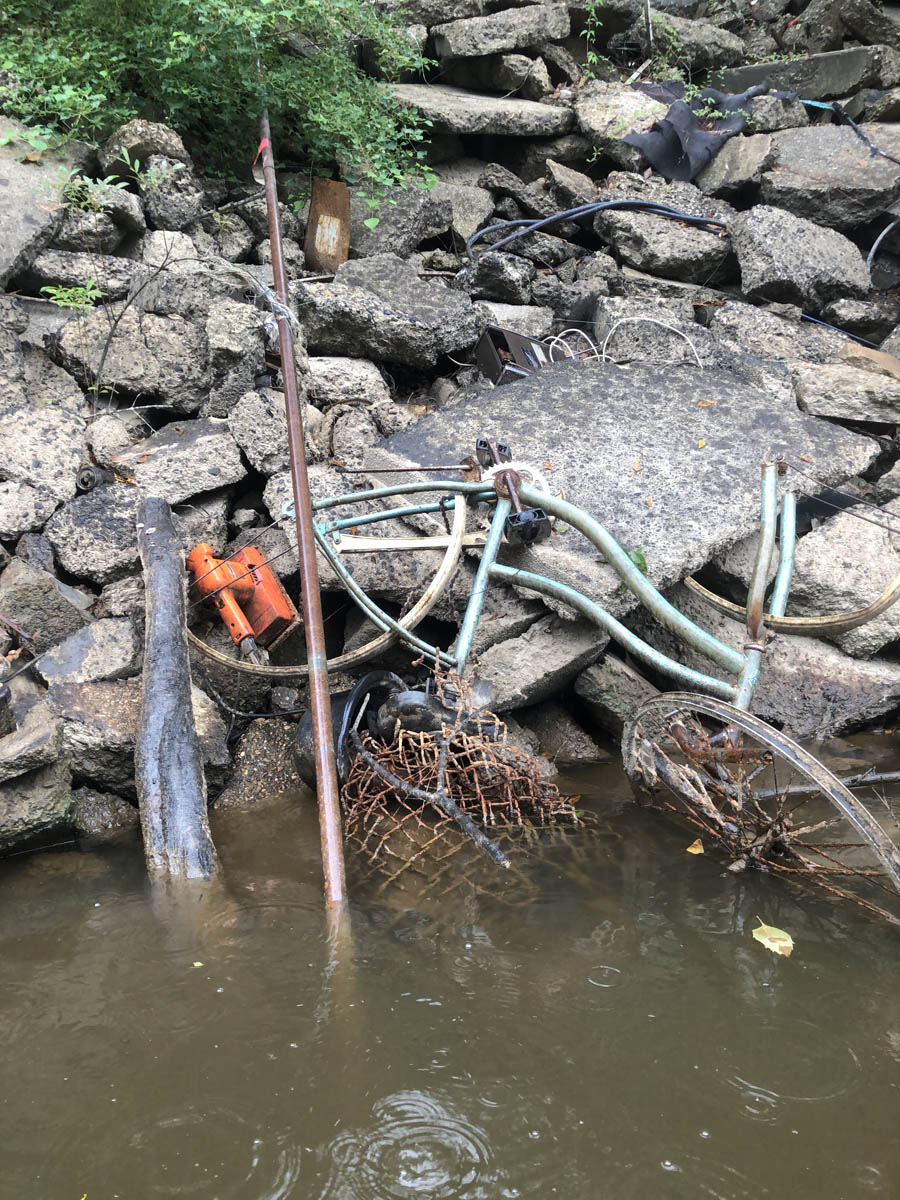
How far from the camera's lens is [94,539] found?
4238 mm

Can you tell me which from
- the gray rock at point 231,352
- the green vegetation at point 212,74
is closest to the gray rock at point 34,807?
the gray rock at point 231,352

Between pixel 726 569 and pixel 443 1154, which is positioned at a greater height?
pixel 443 1154

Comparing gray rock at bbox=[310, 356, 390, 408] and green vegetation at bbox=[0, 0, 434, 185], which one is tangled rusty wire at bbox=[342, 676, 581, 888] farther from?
green vegetation at bbox=[0, 0, 434, 185]

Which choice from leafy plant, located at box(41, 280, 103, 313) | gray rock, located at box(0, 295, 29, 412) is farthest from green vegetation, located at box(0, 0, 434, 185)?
gray rock, located at box(0, 295, 29, 412)

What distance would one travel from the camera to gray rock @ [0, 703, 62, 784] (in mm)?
3166

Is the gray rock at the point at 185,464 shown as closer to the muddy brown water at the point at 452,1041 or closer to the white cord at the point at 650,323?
the muddy brown water at the point at 452,1041

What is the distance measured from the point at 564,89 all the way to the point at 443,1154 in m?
8.45

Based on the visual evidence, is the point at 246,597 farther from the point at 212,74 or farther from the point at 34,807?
the point at 212,74

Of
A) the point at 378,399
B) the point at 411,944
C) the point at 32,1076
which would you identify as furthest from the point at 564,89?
the point at 32,1076

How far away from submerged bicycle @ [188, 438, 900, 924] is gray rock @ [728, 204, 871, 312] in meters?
3.33

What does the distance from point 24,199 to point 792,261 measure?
5115 millimetres

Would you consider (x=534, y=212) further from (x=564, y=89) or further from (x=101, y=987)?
(x=101, y=987)

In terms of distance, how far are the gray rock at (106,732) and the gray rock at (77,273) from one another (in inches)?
108

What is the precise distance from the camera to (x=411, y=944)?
8.48 feet
